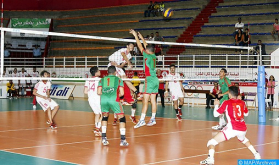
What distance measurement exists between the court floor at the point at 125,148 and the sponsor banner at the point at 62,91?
1405 cm

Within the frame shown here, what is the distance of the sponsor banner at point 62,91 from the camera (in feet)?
96.3

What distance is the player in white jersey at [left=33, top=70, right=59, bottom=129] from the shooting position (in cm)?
1346

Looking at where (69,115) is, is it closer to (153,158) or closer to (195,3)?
(153,158)

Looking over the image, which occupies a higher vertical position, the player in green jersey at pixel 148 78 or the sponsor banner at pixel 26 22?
the sponsor banner at pixel 26 22

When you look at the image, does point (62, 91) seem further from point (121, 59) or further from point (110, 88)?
point (110, 88)

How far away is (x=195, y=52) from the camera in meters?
28.9

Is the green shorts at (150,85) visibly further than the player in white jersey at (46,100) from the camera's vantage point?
No

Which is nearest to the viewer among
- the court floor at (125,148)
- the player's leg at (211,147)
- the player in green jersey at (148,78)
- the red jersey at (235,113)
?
the player's leg at (211,147)

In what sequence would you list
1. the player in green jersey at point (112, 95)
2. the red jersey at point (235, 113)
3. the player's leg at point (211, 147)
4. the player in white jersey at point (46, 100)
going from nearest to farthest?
the player's leg at point (211, 147) → the red jersey at point (235, 113) → the player in green jersey at point (112, 95) → the player in white jersey at point (46, 100)

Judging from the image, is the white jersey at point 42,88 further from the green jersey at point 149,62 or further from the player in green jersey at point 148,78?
the green jersey at point 149,62

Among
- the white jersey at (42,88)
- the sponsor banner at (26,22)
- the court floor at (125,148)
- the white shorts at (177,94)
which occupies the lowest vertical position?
the court floor at (125,148)

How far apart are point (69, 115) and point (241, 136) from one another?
419 inches

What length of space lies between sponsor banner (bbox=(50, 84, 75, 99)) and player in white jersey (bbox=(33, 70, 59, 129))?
50.3 feet

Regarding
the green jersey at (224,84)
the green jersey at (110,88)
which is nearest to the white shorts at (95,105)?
the green jersey at (110,88)
